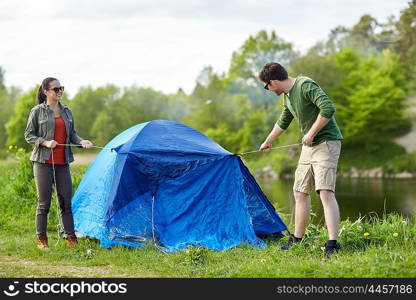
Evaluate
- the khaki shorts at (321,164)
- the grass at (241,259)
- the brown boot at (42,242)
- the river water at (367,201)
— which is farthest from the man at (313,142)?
the river water at (367,201)

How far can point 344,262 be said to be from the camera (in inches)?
168

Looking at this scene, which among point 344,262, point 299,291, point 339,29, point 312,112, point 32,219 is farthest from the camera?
point 339,29

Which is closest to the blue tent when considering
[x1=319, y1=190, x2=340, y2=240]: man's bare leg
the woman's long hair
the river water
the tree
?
the woman's long hair

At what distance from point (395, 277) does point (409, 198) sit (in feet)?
40.8

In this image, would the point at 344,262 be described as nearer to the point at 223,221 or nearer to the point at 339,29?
the point at 223,221

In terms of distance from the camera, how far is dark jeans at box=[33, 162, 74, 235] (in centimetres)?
545

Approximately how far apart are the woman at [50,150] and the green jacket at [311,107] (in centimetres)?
205

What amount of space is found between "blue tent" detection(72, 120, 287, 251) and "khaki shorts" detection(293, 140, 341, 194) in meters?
0.99

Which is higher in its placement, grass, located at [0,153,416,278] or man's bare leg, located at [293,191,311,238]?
man's bare leg, located at [293,191,311,238]

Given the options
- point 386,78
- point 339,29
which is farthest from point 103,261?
point 339,29

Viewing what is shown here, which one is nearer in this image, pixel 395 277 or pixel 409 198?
pixel 395 277

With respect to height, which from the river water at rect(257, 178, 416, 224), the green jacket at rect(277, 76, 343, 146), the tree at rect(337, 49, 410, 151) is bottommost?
the river water at rect(257, 178, 416, 224)

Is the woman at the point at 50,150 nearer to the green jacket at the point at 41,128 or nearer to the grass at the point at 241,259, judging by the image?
the green jacket at the point at 41,128

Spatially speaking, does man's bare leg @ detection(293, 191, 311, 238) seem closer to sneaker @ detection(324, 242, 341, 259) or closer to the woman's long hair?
sneaker @ detection(324, 242, 341, 259)
